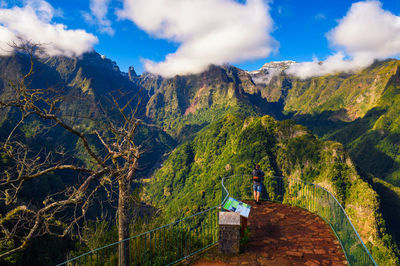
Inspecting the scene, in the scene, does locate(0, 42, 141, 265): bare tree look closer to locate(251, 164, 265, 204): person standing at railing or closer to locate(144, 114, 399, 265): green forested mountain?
locate(251, 164, 265, 204): person standing at railing

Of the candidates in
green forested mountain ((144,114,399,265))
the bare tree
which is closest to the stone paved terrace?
the bare tree

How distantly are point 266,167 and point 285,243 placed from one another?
251ft

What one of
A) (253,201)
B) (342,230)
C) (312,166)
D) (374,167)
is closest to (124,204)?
(253,201)

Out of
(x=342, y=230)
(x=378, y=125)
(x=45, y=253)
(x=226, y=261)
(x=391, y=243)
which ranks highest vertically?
(x=378, y=125)

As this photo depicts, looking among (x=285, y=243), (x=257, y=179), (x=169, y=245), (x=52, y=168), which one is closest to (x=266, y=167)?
(x=257, y=179)

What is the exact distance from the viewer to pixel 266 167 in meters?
80.9

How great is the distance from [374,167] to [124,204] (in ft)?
503

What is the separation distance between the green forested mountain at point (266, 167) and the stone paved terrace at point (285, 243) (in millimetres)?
21734

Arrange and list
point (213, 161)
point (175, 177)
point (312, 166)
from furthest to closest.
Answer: point (175, 177)
point (213, 161)
point (312, 166)

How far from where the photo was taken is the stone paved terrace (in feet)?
21.7

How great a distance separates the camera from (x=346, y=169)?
6650 cm

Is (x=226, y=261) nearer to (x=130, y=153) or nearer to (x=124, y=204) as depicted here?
(x=124, y=204)

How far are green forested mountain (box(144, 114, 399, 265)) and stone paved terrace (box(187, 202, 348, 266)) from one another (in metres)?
21.7

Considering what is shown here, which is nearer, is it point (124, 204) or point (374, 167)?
point (124, 204)
